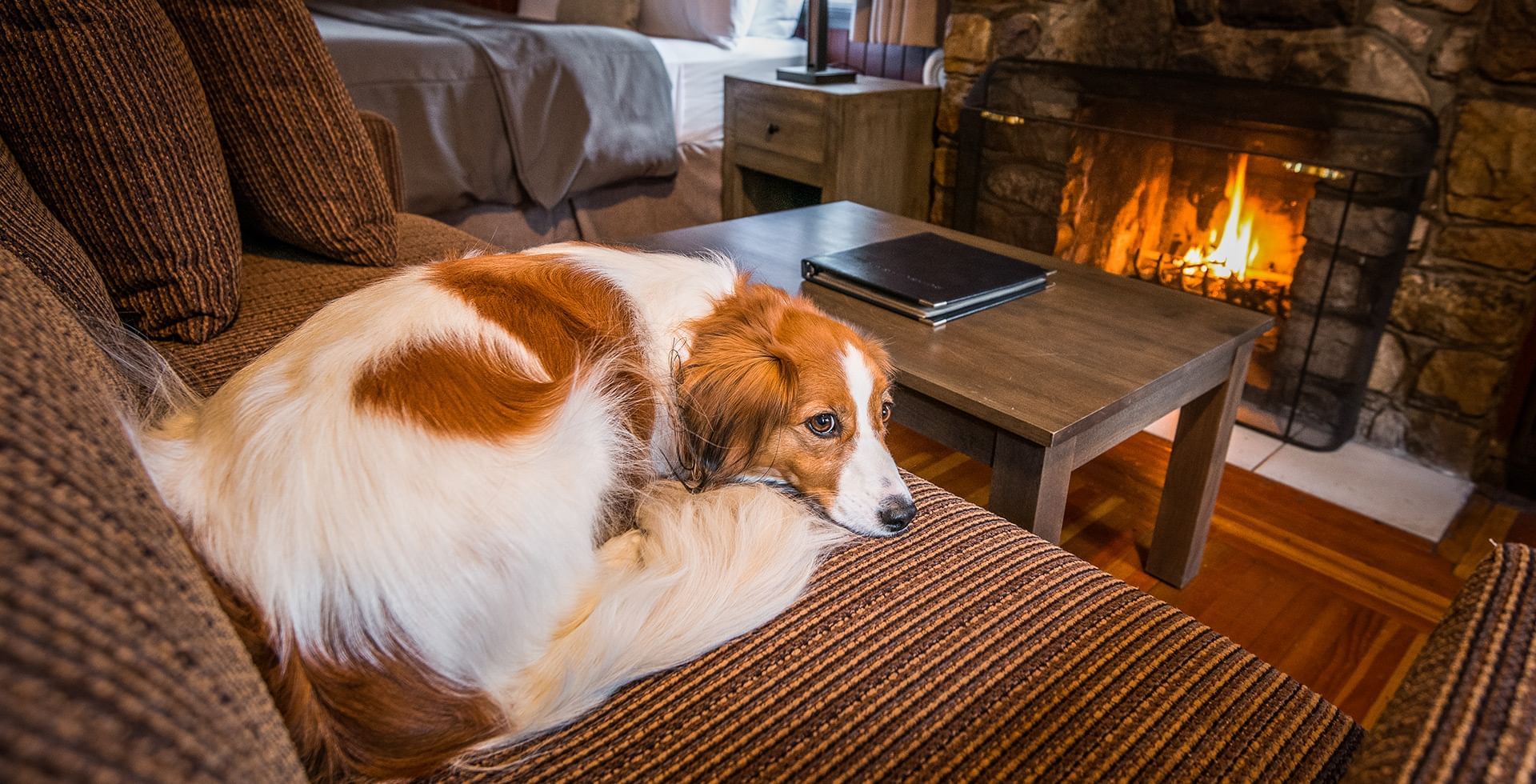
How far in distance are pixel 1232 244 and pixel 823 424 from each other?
1.63m

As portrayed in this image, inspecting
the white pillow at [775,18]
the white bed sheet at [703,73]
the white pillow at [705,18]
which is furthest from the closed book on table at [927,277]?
the white pillow at [775,18]

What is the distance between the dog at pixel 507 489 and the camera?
0.56 metres

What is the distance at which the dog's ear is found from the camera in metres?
0.89

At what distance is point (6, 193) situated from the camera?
85 cm

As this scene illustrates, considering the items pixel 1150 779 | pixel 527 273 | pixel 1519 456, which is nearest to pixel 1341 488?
pixel 1519 456

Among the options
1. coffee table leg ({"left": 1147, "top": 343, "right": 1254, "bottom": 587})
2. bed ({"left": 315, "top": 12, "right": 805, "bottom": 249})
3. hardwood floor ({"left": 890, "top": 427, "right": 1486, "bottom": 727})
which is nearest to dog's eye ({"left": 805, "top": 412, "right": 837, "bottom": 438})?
coffee table leg ({"left": 1147, "top": 343, "right": 1254, "bottom": 587})

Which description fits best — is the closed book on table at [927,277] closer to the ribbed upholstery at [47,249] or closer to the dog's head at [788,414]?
the dog's head at [788,414]

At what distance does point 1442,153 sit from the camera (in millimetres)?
1776

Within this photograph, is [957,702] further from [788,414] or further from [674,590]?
[788,414]

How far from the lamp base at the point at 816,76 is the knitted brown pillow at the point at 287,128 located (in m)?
1.69

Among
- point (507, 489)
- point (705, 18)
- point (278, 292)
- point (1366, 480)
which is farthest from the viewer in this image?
point (705, 18)

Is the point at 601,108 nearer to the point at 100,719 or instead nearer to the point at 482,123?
the point at 482,123

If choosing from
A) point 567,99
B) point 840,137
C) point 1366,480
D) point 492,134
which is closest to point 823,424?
point 1366,480

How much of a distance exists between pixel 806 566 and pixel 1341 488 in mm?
1635
